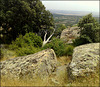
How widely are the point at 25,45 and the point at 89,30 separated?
27.4 ft

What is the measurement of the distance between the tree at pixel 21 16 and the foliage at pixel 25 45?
2.19 metres

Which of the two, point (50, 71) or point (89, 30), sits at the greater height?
point (89, 30)

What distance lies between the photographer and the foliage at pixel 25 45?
795 cm

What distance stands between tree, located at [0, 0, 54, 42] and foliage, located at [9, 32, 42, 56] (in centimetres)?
219

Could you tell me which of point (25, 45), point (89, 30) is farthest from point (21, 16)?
point (89, 30)

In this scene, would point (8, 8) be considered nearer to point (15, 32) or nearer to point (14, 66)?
point (15, 32)

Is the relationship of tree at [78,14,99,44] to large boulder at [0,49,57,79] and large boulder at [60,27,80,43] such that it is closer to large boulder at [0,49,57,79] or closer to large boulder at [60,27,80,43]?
large boulder at [60,27,80,43]

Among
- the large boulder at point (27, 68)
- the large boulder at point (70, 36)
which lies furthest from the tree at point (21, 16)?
the large boulder at point (27, 68)

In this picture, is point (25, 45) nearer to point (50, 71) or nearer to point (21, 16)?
point (50, 71)

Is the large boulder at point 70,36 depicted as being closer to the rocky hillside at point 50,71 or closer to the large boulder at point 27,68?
the rocky hillside at point 50,71

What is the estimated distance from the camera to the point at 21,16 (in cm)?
1258

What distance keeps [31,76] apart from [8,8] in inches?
471

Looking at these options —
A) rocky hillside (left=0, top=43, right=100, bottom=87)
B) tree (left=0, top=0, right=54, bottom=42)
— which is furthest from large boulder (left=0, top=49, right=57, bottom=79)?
tree (left=0, top=0, right=54, bottom=42)

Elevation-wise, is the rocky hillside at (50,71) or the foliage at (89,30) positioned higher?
the foliage at (89,30)
